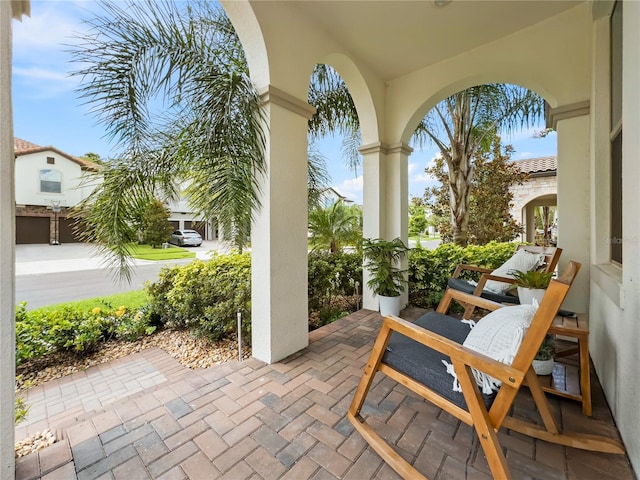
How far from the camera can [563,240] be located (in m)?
2.79

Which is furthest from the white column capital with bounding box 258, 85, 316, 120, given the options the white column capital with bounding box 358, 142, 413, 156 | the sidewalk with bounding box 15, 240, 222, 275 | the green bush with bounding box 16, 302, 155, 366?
→ the green bush with bounding box 16, 302, 155, 366

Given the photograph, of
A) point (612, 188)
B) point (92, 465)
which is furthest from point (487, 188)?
point (92, 465)

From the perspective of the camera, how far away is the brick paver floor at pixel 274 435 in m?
1.31

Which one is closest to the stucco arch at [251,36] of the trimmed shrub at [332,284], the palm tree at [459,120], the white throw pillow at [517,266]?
the palm tree at [459,120]

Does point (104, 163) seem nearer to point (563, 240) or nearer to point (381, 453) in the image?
point (381, 453)

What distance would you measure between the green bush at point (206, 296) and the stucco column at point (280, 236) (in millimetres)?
639

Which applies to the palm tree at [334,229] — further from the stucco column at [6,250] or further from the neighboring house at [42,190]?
the stucco column at [6,250]

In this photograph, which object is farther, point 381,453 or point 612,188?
point 612,188

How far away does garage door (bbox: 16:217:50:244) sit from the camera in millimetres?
4554

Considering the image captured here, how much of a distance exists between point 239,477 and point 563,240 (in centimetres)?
346

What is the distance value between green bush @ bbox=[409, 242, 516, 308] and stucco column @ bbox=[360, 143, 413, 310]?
0.53 meters

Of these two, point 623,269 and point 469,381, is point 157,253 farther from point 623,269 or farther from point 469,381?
point 623,269

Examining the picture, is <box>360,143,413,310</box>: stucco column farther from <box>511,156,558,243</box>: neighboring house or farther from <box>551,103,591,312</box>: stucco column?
<box>511,156,558,243</box>: neighboring house

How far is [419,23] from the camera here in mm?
2783
